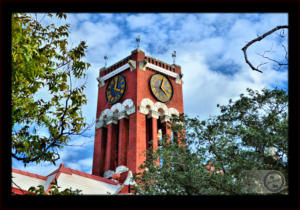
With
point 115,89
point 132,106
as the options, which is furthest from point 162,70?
point 132,106

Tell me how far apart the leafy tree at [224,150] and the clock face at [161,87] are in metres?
16.7

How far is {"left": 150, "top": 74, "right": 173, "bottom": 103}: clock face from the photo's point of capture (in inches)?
1071

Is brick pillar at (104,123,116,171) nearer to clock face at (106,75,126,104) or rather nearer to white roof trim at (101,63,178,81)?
clock face at (106,75,126,104)

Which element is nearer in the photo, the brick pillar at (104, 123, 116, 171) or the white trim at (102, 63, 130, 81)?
the brick pillar at (104, 123, 116, 171)

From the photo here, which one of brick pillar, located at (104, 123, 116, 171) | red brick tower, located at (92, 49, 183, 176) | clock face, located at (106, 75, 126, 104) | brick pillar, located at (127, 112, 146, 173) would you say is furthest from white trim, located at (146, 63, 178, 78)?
brick pillar, located at (104, 123, 116, 171)

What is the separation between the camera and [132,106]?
25.9 m

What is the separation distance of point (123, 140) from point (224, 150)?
18.4 m

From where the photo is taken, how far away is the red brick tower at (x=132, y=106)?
25.4 m

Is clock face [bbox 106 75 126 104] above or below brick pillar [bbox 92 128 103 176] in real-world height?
above

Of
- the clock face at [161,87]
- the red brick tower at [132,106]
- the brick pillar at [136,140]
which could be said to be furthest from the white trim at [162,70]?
the brick pillar at [136,140]

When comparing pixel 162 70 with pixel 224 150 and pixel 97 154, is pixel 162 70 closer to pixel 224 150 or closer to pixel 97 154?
pixel 97 154

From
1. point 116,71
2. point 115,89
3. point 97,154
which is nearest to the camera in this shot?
point 97,154
